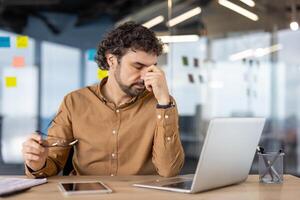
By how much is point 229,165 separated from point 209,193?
13 cm

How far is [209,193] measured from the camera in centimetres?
134

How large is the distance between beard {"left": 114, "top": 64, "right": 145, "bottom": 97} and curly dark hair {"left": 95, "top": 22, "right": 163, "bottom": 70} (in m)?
0.09

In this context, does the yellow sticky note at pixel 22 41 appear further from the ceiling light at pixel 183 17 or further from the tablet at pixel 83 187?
the tablet at pixel 83 187

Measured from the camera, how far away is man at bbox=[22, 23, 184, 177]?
1.79m

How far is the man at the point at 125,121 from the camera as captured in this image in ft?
5.86

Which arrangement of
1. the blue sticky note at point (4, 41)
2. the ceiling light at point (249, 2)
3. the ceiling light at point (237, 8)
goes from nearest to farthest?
1. the blue sticky note at point (4, 41)
2. the ceiling light at point (249, 2)
3. the ceiling light at point (237, 8)

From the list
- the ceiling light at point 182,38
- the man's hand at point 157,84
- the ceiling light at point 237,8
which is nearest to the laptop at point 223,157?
the man's hand at point 157,84

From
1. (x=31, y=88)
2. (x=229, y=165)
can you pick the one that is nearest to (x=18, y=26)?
(x=31, y=88)

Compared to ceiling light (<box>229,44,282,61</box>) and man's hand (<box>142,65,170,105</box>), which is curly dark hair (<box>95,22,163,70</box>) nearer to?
man's hand (<box>142,65,170,105</box>)

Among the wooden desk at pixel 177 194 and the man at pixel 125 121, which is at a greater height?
the man at pixel 125 121

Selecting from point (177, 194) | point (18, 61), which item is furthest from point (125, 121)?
point (18, 61)

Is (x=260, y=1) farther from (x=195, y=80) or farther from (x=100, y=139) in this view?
(x=100, y=139)

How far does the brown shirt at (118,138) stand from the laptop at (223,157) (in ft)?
0.85

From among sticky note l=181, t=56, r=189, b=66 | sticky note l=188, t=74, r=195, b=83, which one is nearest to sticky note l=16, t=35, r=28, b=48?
sticky note l=181, t=56, r=189, b=66
